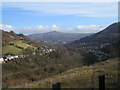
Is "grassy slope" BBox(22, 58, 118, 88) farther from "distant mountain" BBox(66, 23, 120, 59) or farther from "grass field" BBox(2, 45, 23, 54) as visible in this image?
"grass field" BBox(2, 45, 23, 54)

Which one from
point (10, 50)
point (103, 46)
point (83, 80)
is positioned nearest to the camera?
point (83, 80)

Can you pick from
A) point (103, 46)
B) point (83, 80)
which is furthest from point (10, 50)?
point (83, 80)

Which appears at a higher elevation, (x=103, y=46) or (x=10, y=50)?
(x=103, y=46)

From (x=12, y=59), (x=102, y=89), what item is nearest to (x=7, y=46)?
Answer: (x=12, y=59)

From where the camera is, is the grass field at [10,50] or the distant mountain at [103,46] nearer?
the distant mountain at [103,46]

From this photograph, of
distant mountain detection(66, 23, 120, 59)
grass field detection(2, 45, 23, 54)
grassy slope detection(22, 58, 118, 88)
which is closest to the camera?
grassy slope detection(22, 58, 118, 88)

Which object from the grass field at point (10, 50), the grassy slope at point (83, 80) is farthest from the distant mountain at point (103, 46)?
the grass field at point (10, 50)

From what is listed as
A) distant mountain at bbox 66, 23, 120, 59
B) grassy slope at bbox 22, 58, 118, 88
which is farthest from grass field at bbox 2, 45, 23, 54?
grassy slope at bbox 22, 58, 118, 88

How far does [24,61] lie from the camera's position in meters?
70.3

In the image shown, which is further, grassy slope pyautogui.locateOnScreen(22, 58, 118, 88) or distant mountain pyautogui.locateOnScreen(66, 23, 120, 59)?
distant mountain pyautogui.locateOnScreen(66, 23, 120, 59)

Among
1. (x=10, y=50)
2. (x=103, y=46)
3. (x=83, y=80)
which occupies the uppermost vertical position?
(x=103, y=46)

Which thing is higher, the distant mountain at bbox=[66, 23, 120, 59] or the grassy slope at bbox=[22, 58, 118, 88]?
the distant mountain at bbox=[66, 23, 120, 59]

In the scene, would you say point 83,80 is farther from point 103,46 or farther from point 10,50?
point 103,46

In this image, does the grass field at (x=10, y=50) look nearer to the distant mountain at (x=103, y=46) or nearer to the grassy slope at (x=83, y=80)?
the distant mountain at (x=103, y=46)
